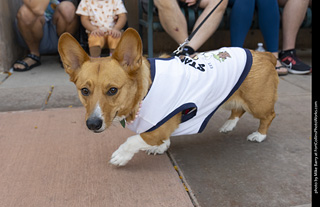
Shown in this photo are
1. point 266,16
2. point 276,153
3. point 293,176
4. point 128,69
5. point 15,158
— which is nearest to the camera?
point 128,69

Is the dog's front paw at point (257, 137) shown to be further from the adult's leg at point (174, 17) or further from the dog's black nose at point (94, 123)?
the adult's leg at point (174, 17)

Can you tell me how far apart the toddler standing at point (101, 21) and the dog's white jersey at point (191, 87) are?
8.70ft

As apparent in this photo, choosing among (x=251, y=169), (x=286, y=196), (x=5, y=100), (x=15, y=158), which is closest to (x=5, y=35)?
(x=5, y=100)

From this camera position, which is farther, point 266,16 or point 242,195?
point 266,16

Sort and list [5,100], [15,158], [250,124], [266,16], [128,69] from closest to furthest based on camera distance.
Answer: [128,69] → [15,158] → [250,124] → [5,100] → [266,16]

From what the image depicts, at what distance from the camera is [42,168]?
7.75ft

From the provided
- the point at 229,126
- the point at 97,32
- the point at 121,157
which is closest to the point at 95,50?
the point at 97,32

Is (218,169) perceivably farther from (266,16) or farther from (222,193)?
(266,16)

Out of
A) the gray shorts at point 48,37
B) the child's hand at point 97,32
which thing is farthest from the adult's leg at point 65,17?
the child's hand at point 97,32

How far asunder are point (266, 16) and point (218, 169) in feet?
10.5

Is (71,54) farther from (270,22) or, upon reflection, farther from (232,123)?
(270,22)

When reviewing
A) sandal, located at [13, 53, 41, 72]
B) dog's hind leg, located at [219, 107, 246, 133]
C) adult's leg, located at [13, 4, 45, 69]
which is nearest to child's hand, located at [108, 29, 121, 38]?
adult's leg, located at [13, 4, 45, 69]

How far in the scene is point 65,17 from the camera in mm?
4926

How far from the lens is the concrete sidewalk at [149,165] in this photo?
2.04m
